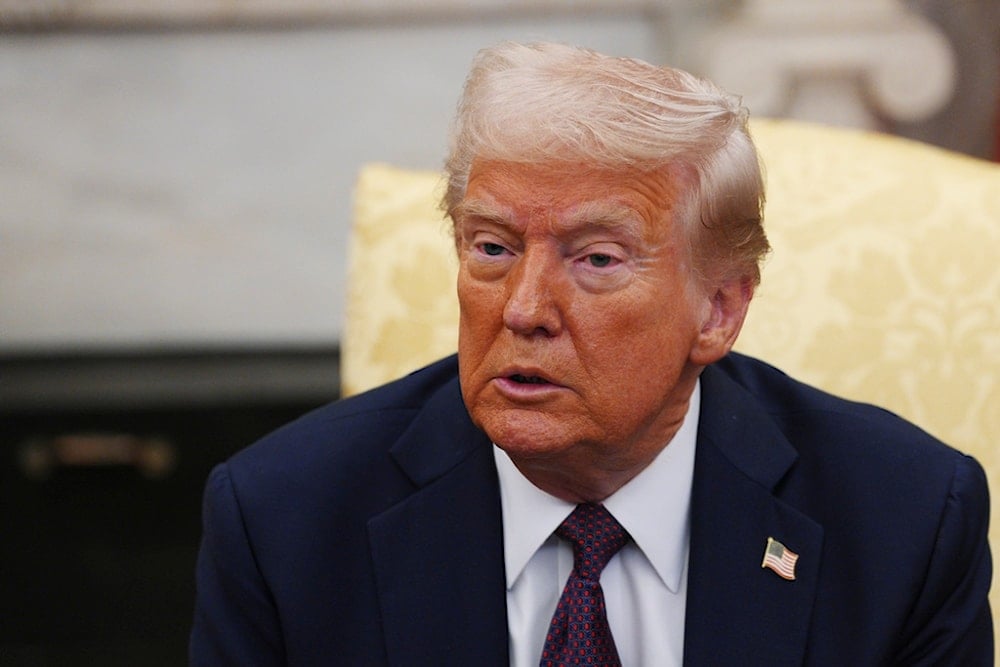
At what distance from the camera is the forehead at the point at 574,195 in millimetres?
1477

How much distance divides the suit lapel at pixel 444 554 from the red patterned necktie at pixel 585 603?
7cm

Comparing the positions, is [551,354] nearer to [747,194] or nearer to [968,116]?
[747,194]

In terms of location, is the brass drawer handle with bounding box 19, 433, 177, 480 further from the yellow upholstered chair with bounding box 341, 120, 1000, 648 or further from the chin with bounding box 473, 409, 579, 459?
the chin with bounding box 473, 409, 579, 459

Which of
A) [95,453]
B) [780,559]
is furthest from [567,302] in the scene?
[95,453]

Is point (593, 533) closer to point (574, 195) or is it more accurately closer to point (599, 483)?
point (599, 483)

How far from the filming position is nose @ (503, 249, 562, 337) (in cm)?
148

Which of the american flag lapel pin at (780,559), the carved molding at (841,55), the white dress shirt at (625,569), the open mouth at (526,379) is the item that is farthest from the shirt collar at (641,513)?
the carved molding at (841,55)

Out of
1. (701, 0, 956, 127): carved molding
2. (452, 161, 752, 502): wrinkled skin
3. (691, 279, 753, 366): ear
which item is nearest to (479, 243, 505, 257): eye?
(452, 161, 752, 502): wrinkled skin

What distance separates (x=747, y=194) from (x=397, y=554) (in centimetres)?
64

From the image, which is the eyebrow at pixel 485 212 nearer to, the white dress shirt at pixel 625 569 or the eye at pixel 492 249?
the eye at pixel 492 249

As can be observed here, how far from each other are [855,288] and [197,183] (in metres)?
1.81

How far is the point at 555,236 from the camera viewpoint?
150 cm

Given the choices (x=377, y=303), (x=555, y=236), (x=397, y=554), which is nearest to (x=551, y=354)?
(x=555, y=236)

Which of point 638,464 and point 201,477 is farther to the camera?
point 201,477
